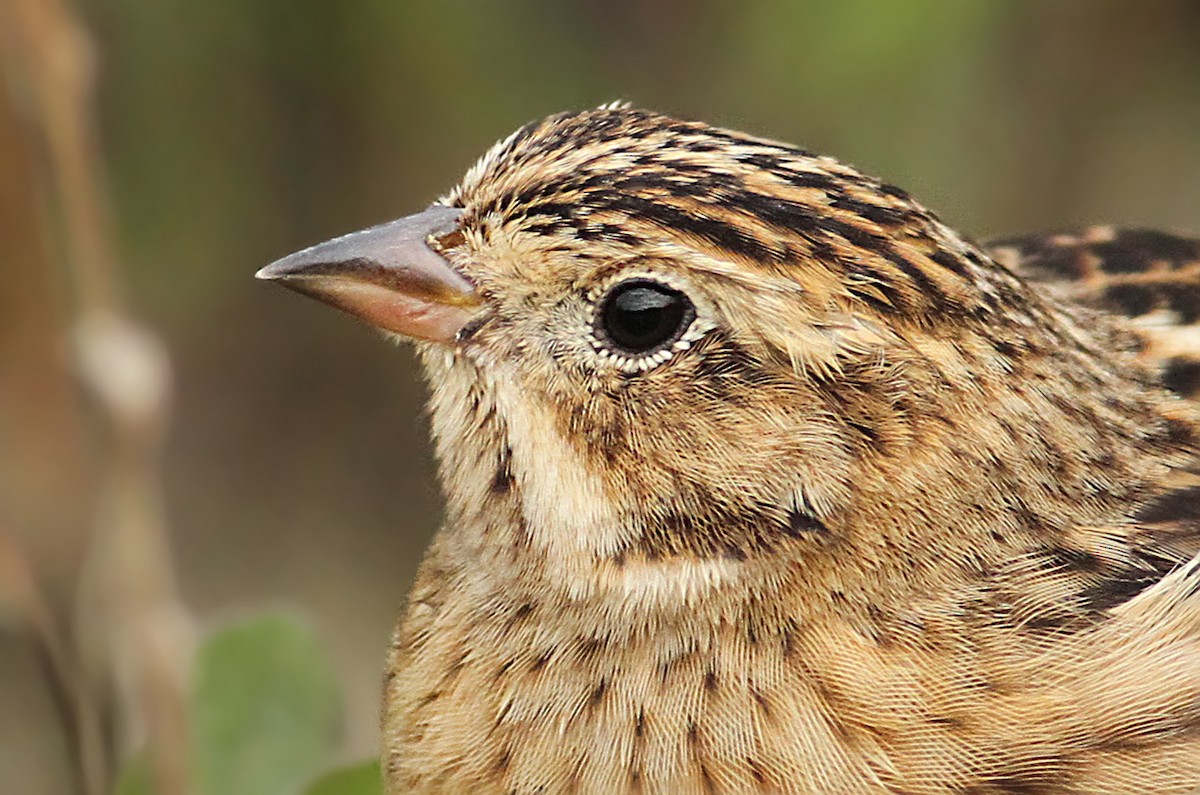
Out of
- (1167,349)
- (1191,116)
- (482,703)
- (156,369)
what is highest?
(1191,116)

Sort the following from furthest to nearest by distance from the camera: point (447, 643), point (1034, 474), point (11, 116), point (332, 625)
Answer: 1. point (332, 625)
2. point (11, 116)
3. point (447, 643)
4. point (1034, 474)

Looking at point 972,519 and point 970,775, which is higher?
point 972,519

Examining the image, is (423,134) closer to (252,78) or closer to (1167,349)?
(252,78)

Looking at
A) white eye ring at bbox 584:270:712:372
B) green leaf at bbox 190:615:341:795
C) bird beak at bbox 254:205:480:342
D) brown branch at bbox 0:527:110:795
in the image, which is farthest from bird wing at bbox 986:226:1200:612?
brown branch at bbox 0:527:110:795

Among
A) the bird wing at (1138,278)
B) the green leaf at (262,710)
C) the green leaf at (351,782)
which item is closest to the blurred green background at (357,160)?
the bird wing at (1138,278)

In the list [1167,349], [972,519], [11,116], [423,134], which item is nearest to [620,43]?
[423,134]

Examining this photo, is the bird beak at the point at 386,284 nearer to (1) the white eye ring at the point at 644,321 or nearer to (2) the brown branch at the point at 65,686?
(1) the white eye ring at the point at 644,321

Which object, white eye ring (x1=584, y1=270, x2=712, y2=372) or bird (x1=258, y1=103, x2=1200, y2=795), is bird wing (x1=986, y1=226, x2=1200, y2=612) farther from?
white eye ring (x1=584, y1=270, x2=712, y2=372)

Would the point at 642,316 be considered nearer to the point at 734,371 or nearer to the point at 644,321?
the point at 644,321
